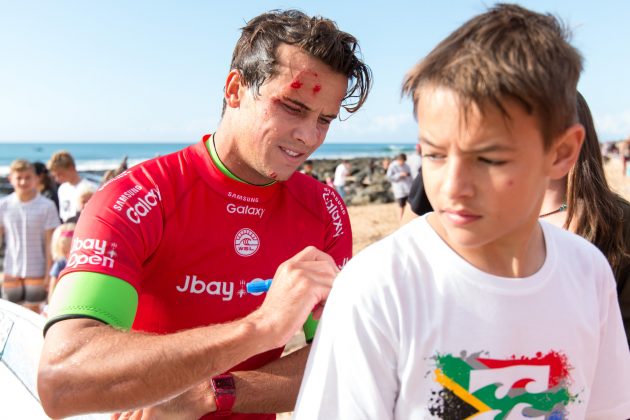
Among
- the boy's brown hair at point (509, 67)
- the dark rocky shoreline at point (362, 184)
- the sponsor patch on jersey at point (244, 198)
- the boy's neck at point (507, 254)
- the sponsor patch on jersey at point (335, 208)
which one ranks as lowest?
the dark rocky shoreline at point (362, 184)

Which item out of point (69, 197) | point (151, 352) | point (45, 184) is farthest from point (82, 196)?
point (151, 352)

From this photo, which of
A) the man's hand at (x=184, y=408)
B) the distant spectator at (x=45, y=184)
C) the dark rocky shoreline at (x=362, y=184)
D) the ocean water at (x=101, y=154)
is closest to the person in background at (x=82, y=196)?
the distant spectator at (x=45, y=184)

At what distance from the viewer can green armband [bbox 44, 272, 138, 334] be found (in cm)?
177

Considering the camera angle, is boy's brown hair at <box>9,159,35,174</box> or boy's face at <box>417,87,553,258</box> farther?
boy's brown hair at <box>9,159,35,174</box>

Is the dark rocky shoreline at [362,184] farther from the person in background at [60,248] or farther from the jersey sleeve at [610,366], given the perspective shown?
the jersey sleeve at [610,366]

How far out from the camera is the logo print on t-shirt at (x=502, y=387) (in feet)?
4.57

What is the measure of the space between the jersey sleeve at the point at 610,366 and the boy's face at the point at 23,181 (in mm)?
6706

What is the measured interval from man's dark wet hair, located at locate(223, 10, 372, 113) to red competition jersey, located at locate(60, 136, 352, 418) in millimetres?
390

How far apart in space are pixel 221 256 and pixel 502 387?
118cm

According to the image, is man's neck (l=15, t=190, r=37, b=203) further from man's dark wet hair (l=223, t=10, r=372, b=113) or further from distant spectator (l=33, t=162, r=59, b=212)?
man's dark wet hair (l=223, t=10, r=372, b=113)

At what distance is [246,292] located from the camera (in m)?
2.26

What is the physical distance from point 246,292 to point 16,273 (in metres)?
5.71

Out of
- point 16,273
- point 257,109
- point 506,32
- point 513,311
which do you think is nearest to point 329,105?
point 257,109

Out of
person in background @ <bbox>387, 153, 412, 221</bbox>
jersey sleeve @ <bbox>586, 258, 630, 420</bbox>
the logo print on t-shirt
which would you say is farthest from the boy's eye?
person in background @ <bbox>387, 153, 412, 221</bbox>
